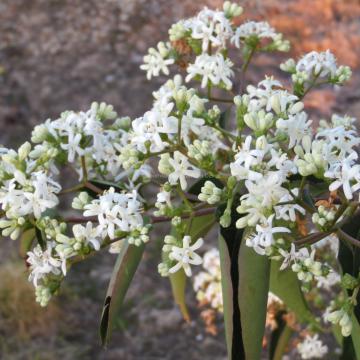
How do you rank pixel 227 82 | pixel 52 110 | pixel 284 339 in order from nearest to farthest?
pixel 227 82 < pixel 284 339 < pixel 52 110

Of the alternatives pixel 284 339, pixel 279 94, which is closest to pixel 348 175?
pixel 279 94

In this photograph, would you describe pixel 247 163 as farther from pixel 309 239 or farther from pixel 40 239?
pixel 40 239

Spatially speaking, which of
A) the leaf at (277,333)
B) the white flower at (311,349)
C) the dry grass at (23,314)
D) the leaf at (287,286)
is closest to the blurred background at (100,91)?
the dry grass at (23,314)

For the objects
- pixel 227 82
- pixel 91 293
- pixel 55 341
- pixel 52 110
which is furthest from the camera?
pixel 52 110

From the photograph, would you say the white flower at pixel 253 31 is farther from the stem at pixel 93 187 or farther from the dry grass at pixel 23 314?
the dry grass at pixel 23 314

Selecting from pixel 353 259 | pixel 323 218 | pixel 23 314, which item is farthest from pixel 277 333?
pixel 23 314

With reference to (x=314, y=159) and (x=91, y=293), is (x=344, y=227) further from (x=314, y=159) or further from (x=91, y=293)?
(x=91, y=293)

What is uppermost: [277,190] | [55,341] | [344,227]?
[277,190]
